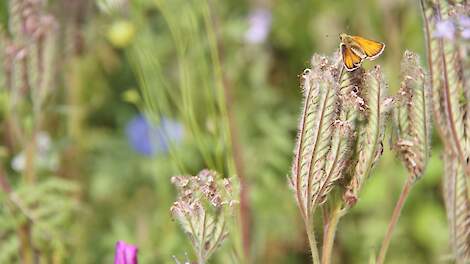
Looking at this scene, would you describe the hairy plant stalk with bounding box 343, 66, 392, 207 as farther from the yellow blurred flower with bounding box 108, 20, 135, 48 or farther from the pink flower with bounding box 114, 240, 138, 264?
the yellow blurred flower with bounding box 108, 20, 135, 48

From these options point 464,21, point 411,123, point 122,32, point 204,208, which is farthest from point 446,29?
point 122,32

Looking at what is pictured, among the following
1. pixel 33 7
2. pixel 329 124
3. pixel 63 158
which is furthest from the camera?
pixel 63 158

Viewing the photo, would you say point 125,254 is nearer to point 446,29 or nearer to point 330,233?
point 330,233

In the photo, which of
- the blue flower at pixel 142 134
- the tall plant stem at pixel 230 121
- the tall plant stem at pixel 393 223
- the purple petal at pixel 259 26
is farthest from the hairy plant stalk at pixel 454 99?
the purple petal at pixel 259 26

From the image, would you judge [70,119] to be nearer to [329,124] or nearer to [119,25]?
[119,25]

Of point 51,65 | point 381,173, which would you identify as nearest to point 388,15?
point 381,173

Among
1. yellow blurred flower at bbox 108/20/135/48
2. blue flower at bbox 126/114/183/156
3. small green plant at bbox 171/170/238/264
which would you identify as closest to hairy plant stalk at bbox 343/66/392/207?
small green plant at bbox 171/170/238/264
